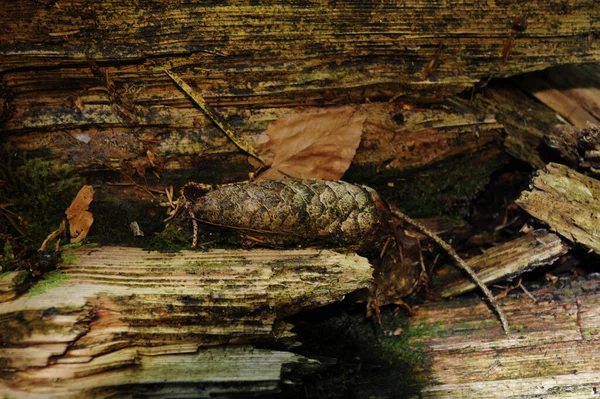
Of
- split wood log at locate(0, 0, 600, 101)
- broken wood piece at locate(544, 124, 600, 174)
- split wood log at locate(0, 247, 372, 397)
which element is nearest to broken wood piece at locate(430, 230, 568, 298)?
broken wood piece at locate(544, 124, 600, 174)

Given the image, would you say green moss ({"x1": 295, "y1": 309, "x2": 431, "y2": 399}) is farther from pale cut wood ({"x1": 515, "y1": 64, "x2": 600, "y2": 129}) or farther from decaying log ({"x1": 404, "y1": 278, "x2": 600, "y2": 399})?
pale cut wood ({"x1": 515, "y1": 64, "x2": 600, "y2": 129})

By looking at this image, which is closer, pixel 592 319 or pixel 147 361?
pixel 147 361

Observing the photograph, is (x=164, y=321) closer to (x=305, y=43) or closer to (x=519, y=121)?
(x=305, y=43)

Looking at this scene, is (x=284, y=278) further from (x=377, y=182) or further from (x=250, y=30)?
(x=250, y=30)

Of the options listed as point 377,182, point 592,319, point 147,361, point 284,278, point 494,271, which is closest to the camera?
point 147,361

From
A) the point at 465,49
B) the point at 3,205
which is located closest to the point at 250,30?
the point at 465,49

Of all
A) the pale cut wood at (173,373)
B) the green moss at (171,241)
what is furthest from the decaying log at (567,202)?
the green moss at (171,241)

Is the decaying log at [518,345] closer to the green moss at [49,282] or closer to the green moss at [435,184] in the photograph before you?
the green moss at [435,184]
